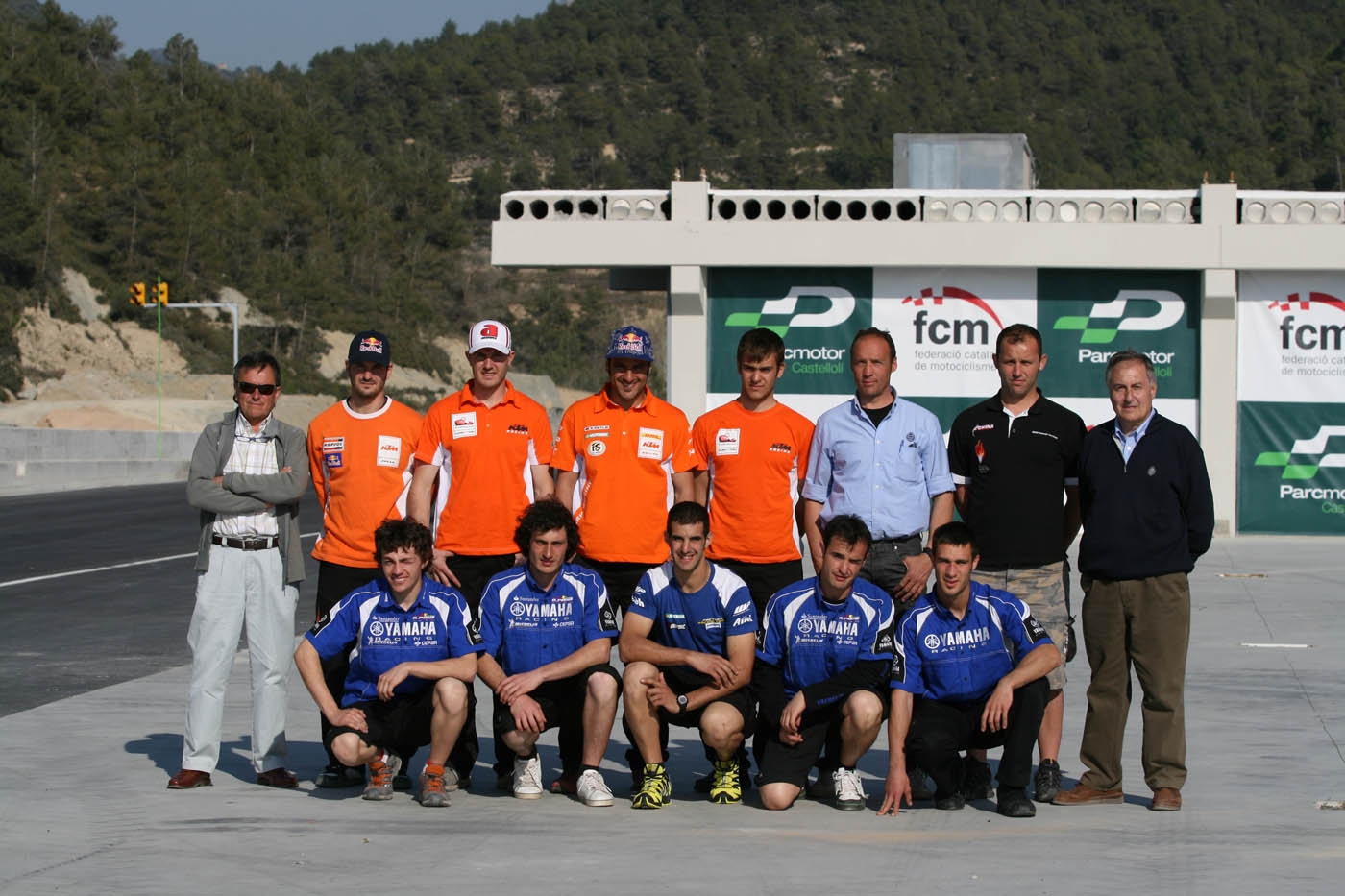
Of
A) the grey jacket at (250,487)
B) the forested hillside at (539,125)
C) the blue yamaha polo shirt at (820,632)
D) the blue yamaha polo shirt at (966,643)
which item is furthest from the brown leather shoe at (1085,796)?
the forested hillside at (539,125)

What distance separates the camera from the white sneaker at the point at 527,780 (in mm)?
7160

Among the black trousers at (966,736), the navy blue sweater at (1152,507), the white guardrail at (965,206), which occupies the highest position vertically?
the white guardrail at (965,206)

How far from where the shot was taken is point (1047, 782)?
714 cm

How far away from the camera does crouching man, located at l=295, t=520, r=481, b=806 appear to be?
7.04 meters

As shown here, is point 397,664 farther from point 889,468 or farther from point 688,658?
point 889,468

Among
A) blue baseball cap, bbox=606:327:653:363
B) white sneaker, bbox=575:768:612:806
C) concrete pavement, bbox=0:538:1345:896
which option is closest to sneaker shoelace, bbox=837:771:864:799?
concrete pavement, bbox=0:538:1345:896

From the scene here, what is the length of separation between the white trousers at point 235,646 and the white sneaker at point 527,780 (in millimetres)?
1141

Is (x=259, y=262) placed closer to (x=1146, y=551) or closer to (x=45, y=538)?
(x=45, y=538)

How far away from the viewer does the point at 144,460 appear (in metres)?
37.7

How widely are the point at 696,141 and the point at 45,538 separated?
397 ft

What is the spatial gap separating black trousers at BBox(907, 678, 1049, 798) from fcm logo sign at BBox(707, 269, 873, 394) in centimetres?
1382

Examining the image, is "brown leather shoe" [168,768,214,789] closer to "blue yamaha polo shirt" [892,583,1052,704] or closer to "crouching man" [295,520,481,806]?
"crouching man" [295,520,481,806]

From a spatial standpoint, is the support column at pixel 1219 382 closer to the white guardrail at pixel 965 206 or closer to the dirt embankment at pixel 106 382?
the white guardrail at pixel 965 206

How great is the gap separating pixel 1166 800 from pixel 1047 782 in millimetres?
515
